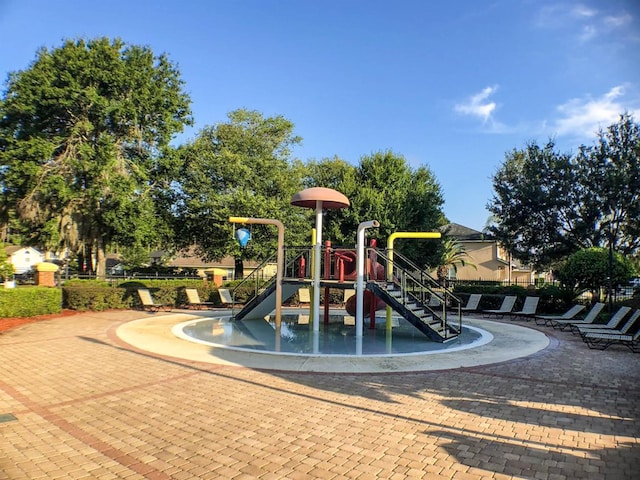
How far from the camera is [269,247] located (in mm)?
31062

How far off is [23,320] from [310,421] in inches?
566

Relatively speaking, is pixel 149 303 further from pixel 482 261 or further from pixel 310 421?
pixel 482 261

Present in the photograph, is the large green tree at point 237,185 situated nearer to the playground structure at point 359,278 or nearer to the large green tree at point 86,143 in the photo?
the large green tree at point 86,143

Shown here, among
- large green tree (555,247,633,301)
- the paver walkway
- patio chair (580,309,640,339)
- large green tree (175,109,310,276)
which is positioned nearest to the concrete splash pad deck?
the paver walkway

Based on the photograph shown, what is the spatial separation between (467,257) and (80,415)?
4144 centimetres

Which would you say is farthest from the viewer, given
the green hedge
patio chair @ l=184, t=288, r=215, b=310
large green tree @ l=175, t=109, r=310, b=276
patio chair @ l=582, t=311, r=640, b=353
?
large green tree @ l=175, t=109, r=310, b=276

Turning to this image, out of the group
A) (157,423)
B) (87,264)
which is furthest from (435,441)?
(87,264)

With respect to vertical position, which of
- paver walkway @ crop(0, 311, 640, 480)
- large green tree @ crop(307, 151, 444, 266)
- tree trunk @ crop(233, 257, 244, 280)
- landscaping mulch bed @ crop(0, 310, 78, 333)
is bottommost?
landscaping mulch bed @ crop(0, 310, 78, 333)

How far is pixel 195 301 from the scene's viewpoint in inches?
775

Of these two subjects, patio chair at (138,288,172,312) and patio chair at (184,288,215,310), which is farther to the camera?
patio chair at (184,288,215,310)

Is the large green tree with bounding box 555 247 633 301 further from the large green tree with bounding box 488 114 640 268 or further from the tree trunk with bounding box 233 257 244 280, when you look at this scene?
the tree trunk with bounding box 233 257 244 280

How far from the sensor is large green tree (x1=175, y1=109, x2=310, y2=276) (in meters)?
30.5

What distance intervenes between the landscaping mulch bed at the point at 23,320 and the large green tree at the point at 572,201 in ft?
83.6

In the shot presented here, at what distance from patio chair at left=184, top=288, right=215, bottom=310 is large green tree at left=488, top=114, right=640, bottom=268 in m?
19.7
